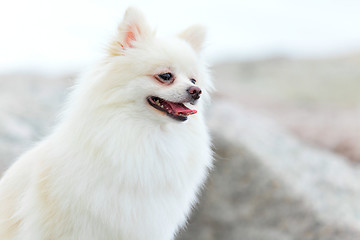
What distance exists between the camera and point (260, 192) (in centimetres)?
489

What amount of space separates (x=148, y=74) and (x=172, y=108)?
0.92 ft

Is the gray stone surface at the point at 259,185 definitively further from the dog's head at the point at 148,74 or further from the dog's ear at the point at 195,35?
the dog's head at the point at 148,74

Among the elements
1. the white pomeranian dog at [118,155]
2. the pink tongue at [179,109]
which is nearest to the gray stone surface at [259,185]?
the white pomeranian dog at [118,155]

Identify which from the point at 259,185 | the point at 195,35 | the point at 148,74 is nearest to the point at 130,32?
the point at 148,74

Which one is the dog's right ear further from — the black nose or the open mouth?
the black nose

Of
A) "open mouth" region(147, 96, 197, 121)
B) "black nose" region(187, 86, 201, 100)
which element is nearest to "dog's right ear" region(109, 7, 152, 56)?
"open mouth" region(147, 96, 197, 121)

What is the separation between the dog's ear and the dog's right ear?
380 millimetres

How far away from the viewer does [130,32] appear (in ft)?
8.92

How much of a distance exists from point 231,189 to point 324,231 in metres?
1.21

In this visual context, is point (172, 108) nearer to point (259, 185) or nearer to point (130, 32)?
point (130, 32)

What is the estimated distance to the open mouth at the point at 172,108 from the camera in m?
2.60

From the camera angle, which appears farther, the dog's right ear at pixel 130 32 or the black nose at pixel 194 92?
the dog's right ear at pixel 130 32

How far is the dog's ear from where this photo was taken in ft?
9.89

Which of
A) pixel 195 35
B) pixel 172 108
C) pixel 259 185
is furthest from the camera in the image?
pixel 259 185
